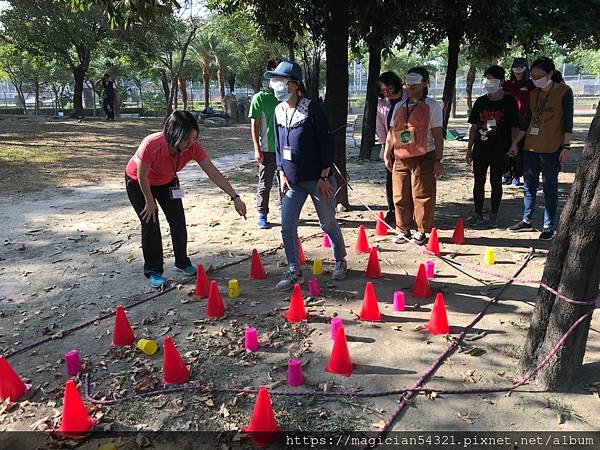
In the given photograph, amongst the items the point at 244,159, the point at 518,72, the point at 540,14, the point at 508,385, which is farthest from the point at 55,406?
the point at 244,159

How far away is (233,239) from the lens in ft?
21.5

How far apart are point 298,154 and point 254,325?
5.00 ft

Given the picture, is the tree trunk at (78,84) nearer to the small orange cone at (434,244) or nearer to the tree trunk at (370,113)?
the tree trunk at (370,113)

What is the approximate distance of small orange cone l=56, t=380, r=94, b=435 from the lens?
9.36ft

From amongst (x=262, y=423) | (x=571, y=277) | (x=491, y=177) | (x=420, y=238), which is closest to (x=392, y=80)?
(x=491, y=177)

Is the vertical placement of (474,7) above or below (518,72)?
above

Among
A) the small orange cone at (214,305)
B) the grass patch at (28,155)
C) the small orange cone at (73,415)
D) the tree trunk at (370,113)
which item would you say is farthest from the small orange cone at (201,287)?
the grass patch at (28,155)

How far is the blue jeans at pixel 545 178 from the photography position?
234 inches

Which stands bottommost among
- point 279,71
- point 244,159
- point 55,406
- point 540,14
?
point 55,406

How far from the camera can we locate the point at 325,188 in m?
4.56

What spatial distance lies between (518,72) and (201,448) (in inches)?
Answer: 304

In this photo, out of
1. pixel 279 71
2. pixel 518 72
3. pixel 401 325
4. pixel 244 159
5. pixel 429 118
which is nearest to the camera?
pixel 401 325

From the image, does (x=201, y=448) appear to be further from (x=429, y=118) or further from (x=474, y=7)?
(x=474, y=7)

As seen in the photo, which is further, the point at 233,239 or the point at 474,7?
the point at 474,7
